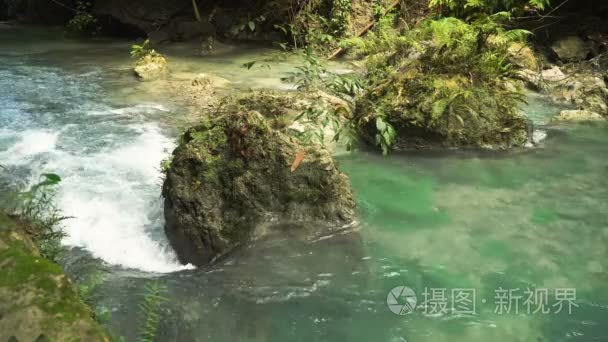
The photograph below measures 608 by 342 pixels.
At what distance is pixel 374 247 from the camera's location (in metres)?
4.32

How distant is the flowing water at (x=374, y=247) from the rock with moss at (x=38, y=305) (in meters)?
0.71

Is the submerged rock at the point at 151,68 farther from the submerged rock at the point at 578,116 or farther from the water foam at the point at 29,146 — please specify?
the submerged rock at the point at 578,116

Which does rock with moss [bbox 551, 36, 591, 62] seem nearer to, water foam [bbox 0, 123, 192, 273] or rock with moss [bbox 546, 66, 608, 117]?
rock with moss [bbox 546, 66, 608, 117]

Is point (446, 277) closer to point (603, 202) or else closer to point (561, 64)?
point (603, 202)

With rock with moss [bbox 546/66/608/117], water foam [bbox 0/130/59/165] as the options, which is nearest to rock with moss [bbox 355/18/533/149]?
rock with moss [bbox 546/66/608/117]

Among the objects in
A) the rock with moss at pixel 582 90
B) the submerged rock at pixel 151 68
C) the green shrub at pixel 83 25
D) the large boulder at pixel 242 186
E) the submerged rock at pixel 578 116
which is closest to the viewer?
the large boulder at pixel 242 186

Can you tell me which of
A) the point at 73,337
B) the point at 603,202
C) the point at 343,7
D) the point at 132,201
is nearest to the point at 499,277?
the point at 603,202

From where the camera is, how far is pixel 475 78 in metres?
6.76

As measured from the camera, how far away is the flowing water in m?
3.47

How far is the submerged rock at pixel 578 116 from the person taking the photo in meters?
7.33

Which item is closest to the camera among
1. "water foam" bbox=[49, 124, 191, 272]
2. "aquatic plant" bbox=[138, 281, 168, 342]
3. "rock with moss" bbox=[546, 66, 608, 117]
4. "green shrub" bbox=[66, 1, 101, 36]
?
"aquatic plant" bbox=[138, 281, 168, 342]

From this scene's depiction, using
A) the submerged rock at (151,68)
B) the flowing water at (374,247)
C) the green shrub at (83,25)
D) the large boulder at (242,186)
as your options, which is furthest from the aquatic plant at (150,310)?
the green shrub at (83,25)

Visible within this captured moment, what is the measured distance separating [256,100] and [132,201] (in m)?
1.63

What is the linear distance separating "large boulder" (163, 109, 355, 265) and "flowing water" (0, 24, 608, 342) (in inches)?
7.6
